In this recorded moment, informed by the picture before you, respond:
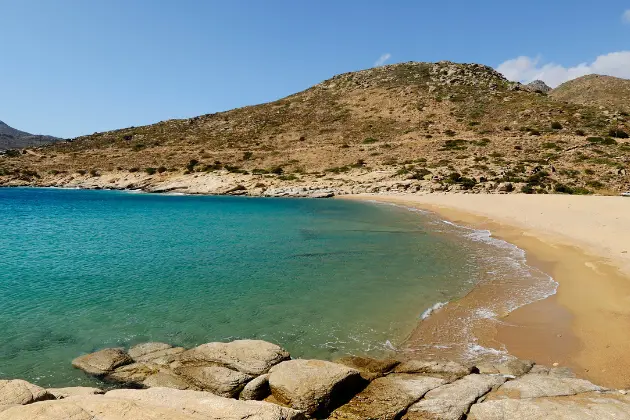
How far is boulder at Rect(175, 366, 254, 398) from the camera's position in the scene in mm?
7457

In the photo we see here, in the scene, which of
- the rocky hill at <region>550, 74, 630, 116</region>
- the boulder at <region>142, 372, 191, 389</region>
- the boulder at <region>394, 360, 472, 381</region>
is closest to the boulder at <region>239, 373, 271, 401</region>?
the boulder at <region>142, 372, 191, 389</region>

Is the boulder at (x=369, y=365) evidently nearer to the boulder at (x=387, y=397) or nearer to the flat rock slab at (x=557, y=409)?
the boulder at (x=387, y=397)

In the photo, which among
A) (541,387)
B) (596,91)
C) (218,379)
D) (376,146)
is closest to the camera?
(541,387)

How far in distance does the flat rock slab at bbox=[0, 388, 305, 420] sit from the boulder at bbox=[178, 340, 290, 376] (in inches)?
98.2

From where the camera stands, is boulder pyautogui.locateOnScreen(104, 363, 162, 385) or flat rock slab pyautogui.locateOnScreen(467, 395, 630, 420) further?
boulder pyautogui.locateOnScreen(104, 363, 162, 385)

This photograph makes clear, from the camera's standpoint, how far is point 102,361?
898 centimetres

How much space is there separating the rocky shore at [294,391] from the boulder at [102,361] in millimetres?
23

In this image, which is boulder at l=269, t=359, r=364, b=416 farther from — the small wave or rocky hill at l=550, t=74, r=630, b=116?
rocky hill at l=550, t=74, r=630, b=116

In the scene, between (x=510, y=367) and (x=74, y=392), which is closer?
(x=74, y=392)

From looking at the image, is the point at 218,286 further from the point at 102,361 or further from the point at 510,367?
the point at 510,367

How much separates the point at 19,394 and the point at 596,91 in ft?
565

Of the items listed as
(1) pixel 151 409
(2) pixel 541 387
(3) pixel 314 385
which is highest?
(1) pixel 151 409

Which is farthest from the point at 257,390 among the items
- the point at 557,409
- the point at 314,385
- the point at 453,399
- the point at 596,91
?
the point at 596,91

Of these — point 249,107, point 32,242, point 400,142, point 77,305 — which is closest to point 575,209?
point 77,305
